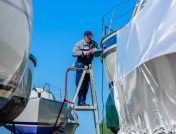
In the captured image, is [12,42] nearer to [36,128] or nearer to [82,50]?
[82,50]

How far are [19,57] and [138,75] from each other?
3.51ft

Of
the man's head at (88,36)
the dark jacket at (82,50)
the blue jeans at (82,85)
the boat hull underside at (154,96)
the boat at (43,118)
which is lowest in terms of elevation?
the boat hull underside at (154,96)

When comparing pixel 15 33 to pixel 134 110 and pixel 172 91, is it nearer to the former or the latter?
pixel 134 110

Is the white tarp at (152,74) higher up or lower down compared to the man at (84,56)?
lower down

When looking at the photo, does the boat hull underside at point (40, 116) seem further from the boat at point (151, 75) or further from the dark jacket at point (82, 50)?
the boat at point (151, 75)

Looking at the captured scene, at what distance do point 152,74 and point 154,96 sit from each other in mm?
168

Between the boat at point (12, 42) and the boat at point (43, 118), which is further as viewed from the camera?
the boat at point (43, 118)

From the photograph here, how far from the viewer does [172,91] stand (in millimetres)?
2590

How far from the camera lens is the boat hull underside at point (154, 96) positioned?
8.45ft

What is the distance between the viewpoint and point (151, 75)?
106 inches

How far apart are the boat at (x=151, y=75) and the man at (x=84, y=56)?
103 inches

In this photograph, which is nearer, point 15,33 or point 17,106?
point 15,33

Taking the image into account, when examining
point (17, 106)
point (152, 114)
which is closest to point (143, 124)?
point (152, 114)

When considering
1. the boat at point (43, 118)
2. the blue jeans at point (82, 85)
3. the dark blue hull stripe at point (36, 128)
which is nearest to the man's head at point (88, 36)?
the blue jeans at point (82, 85)
